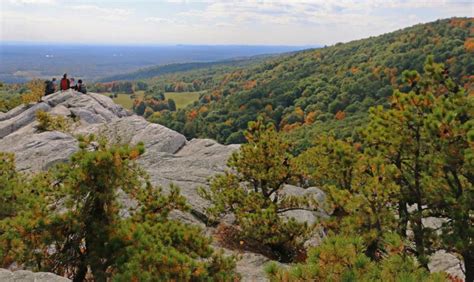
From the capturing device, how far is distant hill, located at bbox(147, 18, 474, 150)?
3799 inches

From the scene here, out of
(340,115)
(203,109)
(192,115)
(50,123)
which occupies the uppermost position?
(50,123)

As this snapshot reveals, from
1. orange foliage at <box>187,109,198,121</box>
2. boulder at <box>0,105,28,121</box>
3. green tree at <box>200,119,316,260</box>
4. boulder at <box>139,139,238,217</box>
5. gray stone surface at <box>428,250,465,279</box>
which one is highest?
green tree at <box>200,119,316,260</box>

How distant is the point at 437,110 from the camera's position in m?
10.4

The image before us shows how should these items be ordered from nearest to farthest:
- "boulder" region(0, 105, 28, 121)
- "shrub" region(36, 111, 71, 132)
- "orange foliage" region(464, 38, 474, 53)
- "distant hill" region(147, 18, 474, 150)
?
"shrub" region(36, 111, 71, 132), "boulder" region(0, 105, 28, 121), "distant hill" region(147, 18, 474, 150), "orange foliage" region(464, 38, 474, 53)

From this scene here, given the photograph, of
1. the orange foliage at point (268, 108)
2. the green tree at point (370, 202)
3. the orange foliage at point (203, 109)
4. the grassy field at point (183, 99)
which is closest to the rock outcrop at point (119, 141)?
the green tree at point (370, 202)

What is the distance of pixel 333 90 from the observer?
113 metres

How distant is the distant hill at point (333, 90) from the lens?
96.5m

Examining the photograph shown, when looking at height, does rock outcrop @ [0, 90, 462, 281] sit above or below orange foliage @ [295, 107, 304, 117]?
above

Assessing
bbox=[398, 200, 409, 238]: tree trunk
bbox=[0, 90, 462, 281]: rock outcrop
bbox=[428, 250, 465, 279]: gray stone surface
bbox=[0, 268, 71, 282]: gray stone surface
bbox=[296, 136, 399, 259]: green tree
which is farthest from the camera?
bbox=[0, 90, 462, 281]: rock outcrop

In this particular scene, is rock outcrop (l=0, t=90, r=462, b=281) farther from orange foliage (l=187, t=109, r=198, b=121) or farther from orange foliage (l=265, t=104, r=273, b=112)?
orange foliage (l=187, t=109, r=198, b=121)

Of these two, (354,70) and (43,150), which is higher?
(43,150)

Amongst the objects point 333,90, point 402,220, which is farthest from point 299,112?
point 402,220

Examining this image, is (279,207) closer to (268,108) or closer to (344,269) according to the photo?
(344,269)

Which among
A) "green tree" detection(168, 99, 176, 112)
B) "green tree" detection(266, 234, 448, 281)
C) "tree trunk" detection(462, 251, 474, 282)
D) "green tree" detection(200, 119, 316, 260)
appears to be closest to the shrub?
"green tree" detection(200, 119, 316, 260)
